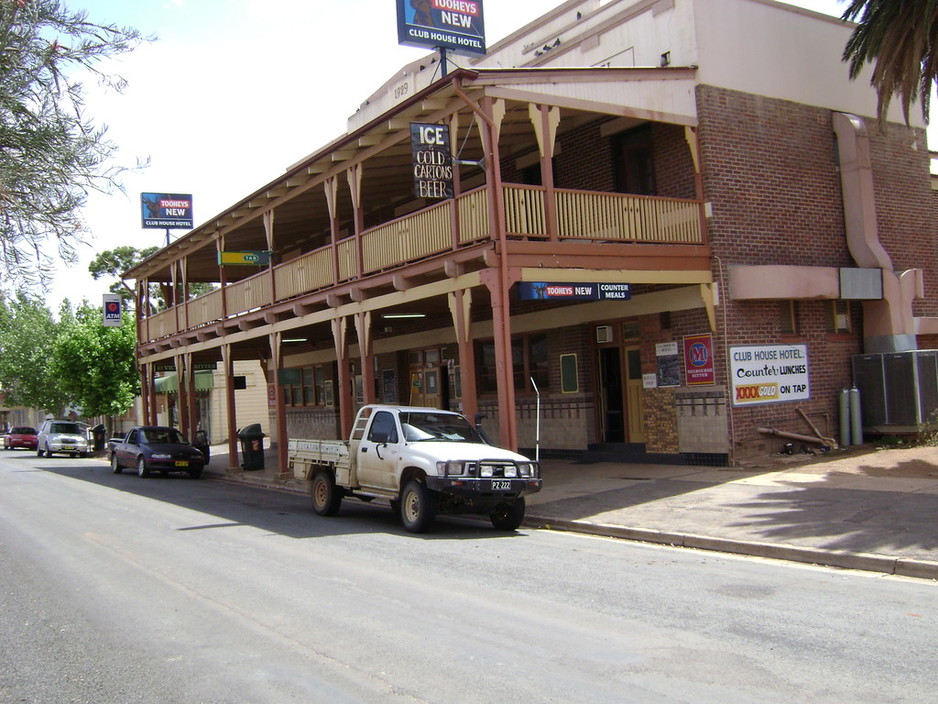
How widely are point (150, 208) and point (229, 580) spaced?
28.4 m

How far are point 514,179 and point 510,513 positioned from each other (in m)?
10.6

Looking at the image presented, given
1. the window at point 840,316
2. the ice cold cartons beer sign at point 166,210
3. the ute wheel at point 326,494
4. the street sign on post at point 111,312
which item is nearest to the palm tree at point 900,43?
the window at point 840,316

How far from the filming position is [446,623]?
686 centimetres

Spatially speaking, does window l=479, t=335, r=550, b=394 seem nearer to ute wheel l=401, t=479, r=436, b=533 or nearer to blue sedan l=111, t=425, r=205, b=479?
ute wheel l=401, t=479, r=436, b=533

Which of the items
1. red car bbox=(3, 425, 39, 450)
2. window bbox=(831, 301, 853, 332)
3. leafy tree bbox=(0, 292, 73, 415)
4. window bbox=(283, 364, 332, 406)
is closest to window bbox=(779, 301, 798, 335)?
window bbox=(831, 301, 853, 332)

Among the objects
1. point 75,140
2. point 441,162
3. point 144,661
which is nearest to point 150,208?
point 441,162

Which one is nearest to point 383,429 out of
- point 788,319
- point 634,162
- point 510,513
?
point 510,513

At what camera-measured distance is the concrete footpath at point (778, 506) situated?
9.23m

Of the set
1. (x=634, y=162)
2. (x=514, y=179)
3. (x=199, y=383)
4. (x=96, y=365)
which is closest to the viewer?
(x=634, y=162)

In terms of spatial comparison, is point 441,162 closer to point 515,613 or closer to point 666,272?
point 666,272

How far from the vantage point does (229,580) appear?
885 centimetres

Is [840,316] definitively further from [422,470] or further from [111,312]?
[111,312]

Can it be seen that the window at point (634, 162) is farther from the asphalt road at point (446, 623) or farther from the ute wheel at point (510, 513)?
the asphalt road at point (446, 623)

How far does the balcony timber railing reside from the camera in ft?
47.6
